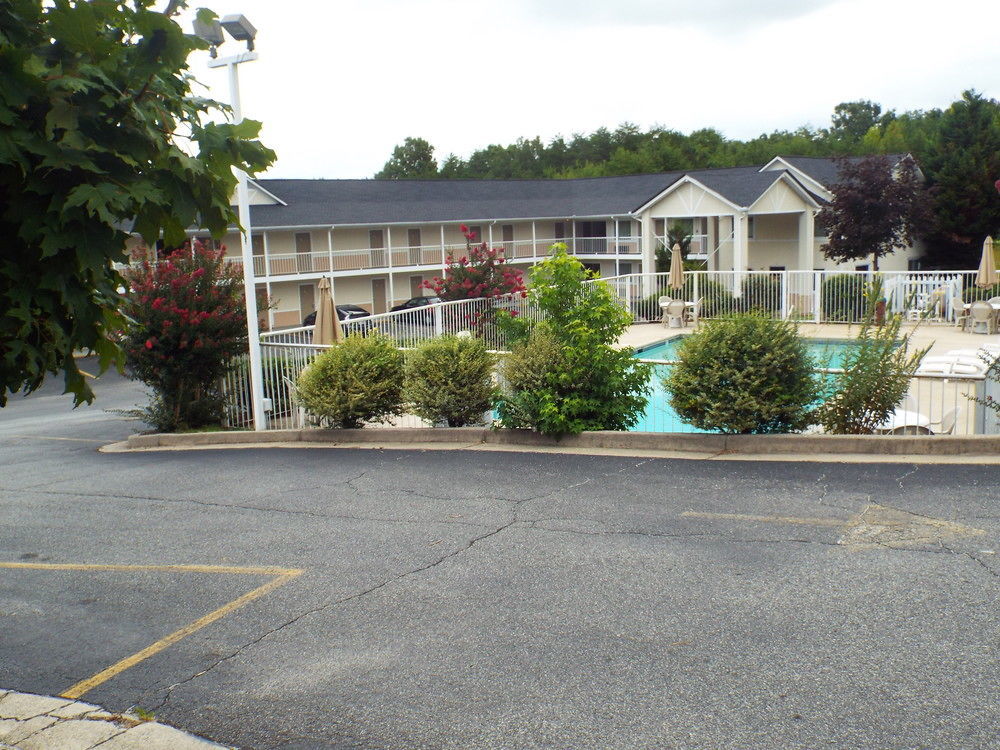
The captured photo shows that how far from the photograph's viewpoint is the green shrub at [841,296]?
87.9 ft

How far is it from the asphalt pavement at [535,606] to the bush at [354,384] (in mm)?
2723

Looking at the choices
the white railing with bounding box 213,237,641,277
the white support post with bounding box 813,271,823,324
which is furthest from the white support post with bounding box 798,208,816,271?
the white support post with bounding box 813,271,823,324

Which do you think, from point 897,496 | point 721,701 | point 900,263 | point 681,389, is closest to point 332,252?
point 900,263

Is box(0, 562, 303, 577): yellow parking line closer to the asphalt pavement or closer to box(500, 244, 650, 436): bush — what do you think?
the asphalt pavement

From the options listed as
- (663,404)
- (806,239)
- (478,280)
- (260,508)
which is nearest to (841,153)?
(806,239)

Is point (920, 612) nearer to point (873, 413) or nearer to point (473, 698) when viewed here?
point (473, 698)

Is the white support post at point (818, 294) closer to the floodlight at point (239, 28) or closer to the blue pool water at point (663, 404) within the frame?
the blue pool water at point (663, 404)

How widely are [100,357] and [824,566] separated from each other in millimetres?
5324

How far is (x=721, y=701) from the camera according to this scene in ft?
17.4

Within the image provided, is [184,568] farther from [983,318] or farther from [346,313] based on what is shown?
[346,313]

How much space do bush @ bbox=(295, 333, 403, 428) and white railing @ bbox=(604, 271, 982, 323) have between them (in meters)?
13.0

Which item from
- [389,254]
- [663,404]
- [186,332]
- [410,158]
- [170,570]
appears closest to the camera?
[170,570]

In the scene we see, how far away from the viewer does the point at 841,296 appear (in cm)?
2747

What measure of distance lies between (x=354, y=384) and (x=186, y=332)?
402cm
